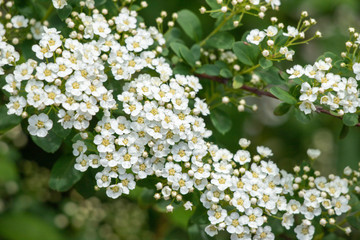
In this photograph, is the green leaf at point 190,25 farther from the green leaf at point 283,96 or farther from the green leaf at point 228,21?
the green leaf at point 283,96

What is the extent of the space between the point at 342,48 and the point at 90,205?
2670 mm

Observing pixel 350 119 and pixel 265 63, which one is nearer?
pixel 350 119

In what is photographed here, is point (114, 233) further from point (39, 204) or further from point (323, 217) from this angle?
Result: point (323, 217)

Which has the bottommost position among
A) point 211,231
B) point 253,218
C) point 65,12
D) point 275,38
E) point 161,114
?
point 211,231

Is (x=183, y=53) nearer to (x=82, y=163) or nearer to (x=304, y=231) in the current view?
(x=82, y=163)

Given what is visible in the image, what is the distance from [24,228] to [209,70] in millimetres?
2550

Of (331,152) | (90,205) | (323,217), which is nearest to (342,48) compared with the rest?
(331,152)

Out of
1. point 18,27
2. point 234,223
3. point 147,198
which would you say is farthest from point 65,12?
point 234,223

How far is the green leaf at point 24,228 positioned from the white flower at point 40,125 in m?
2.22

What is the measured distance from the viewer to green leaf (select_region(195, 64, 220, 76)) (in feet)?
8.77

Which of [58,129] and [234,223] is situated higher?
[58,129]

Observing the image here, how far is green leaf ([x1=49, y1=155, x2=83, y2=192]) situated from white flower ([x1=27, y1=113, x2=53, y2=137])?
295mm

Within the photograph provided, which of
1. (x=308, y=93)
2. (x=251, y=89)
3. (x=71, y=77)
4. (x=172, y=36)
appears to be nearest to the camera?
(x=71, y=77)

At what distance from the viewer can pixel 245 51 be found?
2547 millimetres
